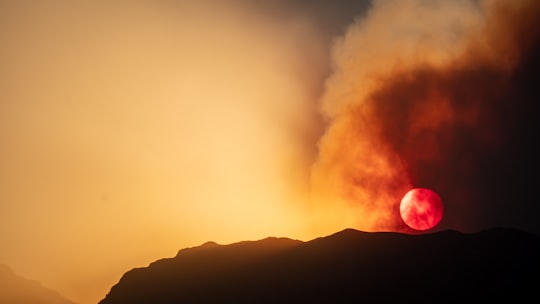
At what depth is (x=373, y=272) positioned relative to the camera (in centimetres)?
6294

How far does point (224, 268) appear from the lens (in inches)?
3118

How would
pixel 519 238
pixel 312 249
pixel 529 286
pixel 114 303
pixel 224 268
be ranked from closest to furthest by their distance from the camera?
pixel 529 286, pixel 519 238, pixel 312 249, pixel 224 268, pixel 114 303

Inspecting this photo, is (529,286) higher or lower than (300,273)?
lower

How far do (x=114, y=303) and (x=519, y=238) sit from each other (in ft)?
217

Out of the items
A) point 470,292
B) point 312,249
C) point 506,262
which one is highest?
point 312,249

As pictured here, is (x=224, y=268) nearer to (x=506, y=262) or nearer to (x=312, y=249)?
(x=312, y=249)

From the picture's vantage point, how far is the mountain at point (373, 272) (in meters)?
56.8

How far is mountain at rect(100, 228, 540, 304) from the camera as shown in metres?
56.8

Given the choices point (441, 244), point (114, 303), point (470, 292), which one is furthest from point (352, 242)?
point (114, 303)

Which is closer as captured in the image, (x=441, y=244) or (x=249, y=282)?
(x=441, y=244)

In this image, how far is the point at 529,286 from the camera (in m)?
55.1

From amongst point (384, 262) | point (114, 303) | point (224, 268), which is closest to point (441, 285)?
point (384, 262)

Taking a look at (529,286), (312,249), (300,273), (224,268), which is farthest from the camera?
(224,268)

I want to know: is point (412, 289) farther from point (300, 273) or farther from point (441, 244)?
point (300, 273)
